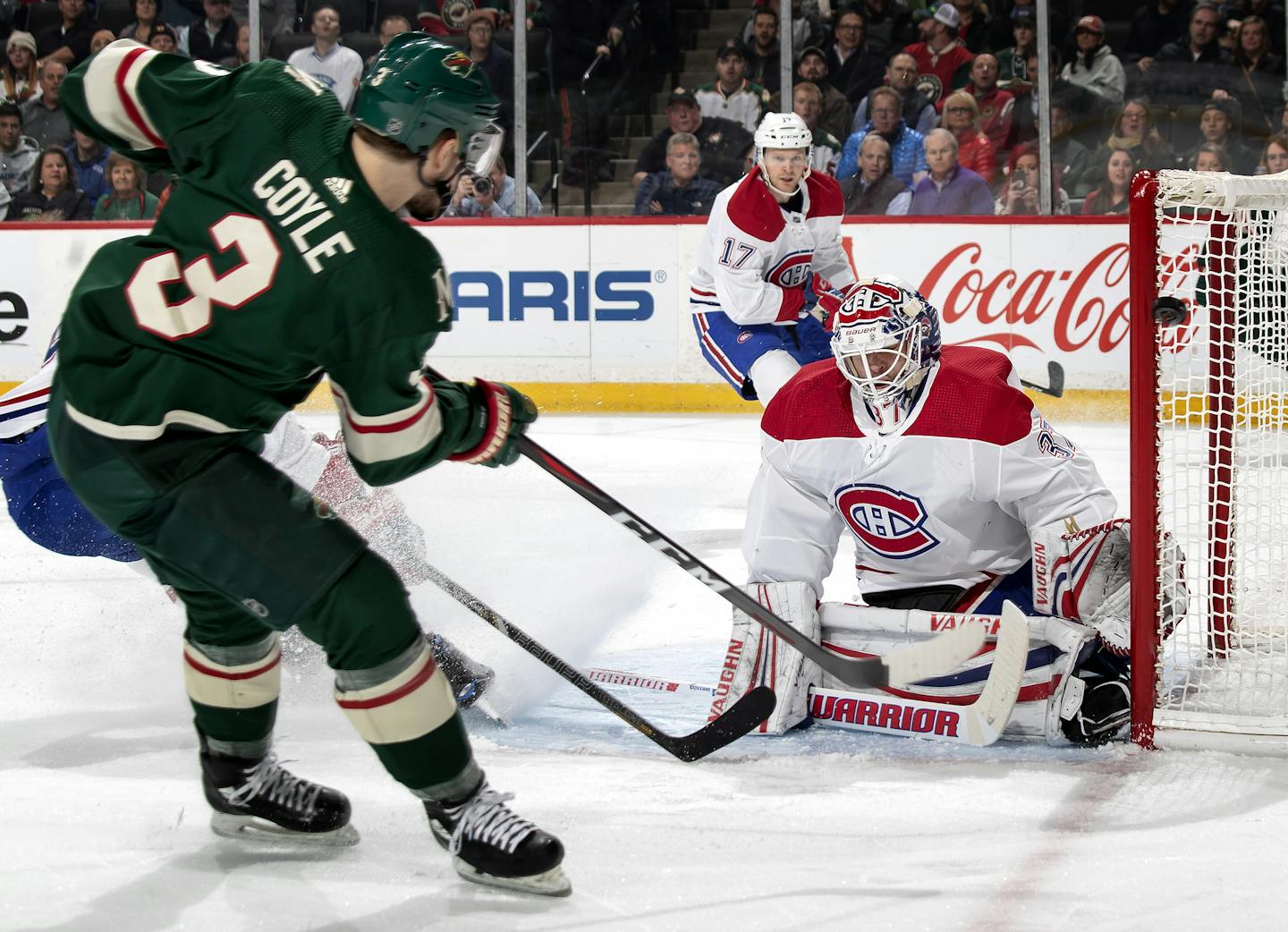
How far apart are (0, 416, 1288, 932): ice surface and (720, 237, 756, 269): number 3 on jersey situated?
142 cm

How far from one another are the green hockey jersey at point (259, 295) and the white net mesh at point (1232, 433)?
1.36 meters

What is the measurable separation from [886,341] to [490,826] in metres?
1.19

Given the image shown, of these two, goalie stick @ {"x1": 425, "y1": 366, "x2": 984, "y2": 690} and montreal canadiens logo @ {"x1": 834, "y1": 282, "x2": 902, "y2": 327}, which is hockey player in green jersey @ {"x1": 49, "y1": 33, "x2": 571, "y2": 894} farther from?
montreal canadiens logo @ {"x1": 834, "y1": 282, "x2": 902, "y2": 327}

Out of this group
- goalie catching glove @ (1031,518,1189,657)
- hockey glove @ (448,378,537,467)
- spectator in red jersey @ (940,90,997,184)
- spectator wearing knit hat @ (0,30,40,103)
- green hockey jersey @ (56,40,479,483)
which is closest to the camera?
green hockey jersey @ (56,40,479,483)

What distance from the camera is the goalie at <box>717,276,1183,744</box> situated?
8.73 feet

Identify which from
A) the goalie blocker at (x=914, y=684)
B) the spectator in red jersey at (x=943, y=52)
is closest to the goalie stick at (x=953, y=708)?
the goalie blocker at (x=914, y=684)

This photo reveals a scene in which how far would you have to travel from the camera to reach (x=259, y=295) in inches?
70.1

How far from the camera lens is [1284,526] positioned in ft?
9.90

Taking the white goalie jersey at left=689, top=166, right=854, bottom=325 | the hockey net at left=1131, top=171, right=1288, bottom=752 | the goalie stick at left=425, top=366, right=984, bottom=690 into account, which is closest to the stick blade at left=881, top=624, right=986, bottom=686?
the goalie stick at left=425, top=366, right=984, bottom=690

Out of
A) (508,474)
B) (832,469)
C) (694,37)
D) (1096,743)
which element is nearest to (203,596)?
(832,469)

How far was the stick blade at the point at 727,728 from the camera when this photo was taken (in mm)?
2514

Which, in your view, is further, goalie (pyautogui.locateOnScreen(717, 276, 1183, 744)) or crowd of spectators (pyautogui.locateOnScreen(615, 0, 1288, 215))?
crowd of spectators (pyautogui.locateOnScreen(615, 0, 1288, 215))

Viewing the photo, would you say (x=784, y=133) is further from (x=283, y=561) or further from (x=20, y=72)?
(x=20, y=72)

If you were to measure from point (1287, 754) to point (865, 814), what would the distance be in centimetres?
79
